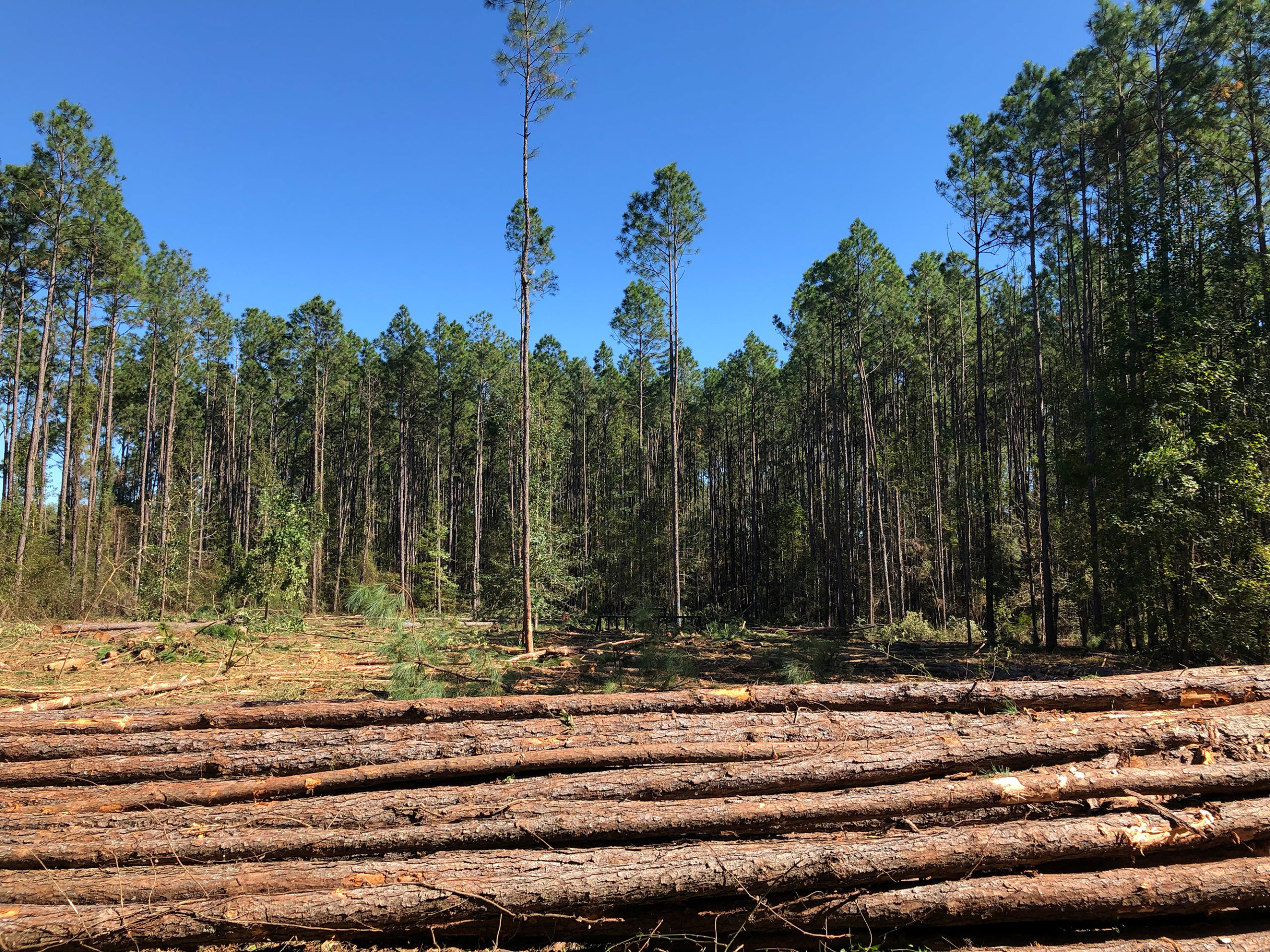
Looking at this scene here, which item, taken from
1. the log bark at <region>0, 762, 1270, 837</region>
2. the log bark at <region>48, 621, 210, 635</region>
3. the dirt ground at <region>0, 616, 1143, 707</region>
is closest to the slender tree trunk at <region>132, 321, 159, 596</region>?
the log bark at <region>48, 621, 210, 635</region>

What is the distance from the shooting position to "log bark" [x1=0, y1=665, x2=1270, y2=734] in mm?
4418

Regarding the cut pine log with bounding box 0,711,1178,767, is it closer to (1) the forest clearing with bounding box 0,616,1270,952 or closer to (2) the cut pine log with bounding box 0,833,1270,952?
(1) the forest clearing with bounding box 0,616,1270,952

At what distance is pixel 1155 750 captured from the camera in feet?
12.8

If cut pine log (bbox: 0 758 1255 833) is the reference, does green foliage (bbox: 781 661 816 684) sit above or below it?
below

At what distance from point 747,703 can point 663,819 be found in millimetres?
1166

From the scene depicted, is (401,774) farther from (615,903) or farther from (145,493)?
(145,493)

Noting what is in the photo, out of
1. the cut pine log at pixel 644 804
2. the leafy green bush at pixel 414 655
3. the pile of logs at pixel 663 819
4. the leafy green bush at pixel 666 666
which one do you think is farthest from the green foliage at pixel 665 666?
the cut pine log at pixel 644 804

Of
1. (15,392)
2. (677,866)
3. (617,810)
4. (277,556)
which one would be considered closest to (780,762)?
(677,866)

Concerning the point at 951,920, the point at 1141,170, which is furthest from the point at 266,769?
the point at 1141,170

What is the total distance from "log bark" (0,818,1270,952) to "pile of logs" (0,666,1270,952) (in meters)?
0.01

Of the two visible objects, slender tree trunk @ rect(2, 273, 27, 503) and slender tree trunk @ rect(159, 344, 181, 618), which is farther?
slender tree trunk @ rect(2, 273, 27, 503)

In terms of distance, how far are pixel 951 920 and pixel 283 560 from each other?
1891 cm

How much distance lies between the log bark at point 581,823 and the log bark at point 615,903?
25cm

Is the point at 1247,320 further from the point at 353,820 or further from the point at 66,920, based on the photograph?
the point at 66,920
